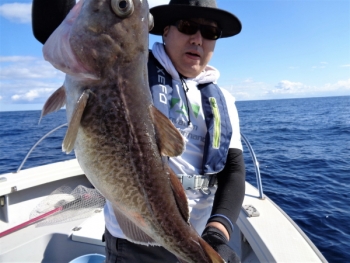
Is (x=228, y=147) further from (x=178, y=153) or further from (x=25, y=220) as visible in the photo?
(x=25, y=220)

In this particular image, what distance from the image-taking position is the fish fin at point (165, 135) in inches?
67.1

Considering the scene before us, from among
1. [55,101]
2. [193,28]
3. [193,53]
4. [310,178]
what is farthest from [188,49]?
[310,178]

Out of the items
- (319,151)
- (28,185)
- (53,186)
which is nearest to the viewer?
(28,185)

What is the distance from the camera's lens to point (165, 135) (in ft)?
5.62

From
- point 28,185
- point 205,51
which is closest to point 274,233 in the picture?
point 205,51

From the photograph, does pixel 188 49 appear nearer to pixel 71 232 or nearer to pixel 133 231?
pixel 133 231

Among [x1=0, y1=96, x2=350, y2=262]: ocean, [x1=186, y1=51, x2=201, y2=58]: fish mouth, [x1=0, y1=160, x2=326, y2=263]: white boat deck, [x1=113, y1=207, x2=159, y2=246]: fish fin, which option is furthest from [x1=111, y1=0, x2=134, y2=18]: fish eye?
[x1=0, y1=160, x2=326, y2=263]: white boat deck

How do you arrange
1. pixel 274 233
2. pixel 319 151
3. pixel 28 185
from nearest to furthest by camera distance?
pixel 274 233
pixel 28 185
pixel 319 151

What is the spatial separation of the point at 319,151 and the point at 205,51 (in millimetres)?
18618

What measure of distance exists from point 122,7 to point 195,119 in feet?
4.09

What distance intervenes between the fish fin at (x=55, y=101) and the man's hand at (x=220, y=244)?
1442 mm

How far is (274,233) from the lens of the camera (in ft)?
11.6

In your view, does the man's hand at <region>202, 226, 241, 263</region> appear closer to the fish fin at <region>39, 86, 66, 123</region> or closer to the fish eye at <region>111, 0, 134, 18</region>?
the fish fin at <region>39, 86, 66, 123</region>

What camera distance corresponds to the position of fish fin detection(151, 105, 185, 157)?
67.1 inches
